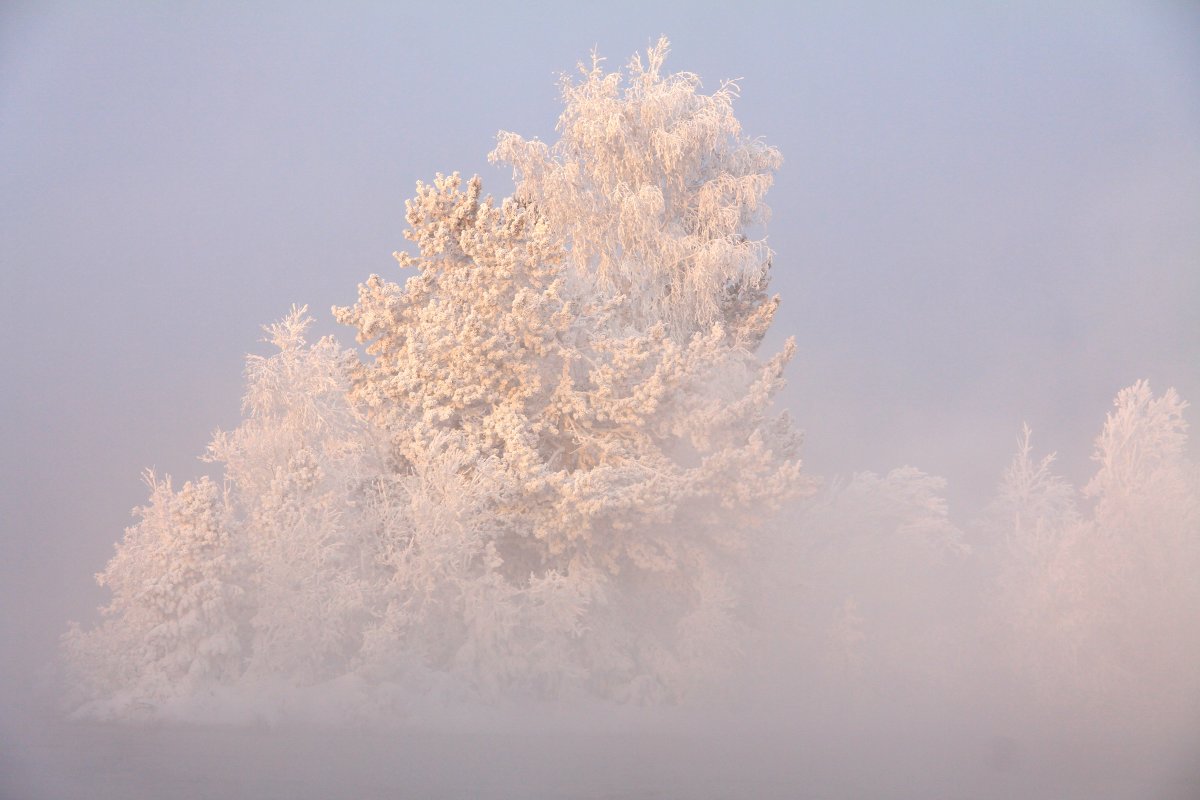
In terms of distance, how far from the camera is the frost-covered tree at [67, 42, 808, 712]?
17.1 m

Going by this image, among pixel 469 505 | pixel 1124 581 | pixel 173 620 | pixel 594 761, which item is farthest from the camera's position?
pixel 1124 581

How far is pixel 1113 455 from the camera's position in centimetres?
1938

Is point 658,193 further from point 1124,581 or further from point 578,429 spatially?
point 1124,581

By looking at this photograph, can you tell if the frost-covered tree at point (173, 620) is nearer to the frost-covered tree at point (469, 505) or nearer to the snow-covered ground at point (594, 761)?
the frost-covered tree at point (469, 505)

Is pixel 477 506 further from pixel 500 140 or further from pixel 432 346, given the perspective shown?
pixel 500 140

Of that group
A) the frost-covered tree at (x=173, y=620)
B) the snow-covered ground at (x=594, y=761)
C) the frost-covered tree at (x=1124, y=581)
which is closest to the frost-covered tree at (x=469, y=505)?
the frost-covered tree at (x=173, y=620)

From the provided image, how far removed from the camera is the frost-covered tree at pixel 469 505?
17062 mm

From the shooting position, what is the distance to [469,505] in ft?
57.4

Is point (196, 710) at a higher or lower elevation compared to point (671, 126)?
lower

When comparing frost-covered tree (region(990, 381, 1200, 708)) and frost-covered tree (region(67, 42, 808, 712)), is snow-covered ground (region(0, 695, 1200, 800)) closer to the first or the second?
frost-covered tree (region(67, 42, 808, 712))

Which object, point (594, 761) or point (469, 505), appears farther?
point (469, 505)

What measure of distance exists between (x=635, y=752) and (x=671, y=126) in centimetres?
1100

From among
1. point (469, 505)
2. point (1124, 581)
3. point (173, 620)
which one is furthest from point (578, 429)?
point (1124, 581)

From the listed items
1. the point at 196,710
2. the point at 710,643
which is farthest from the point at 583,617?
the point at 196,710
